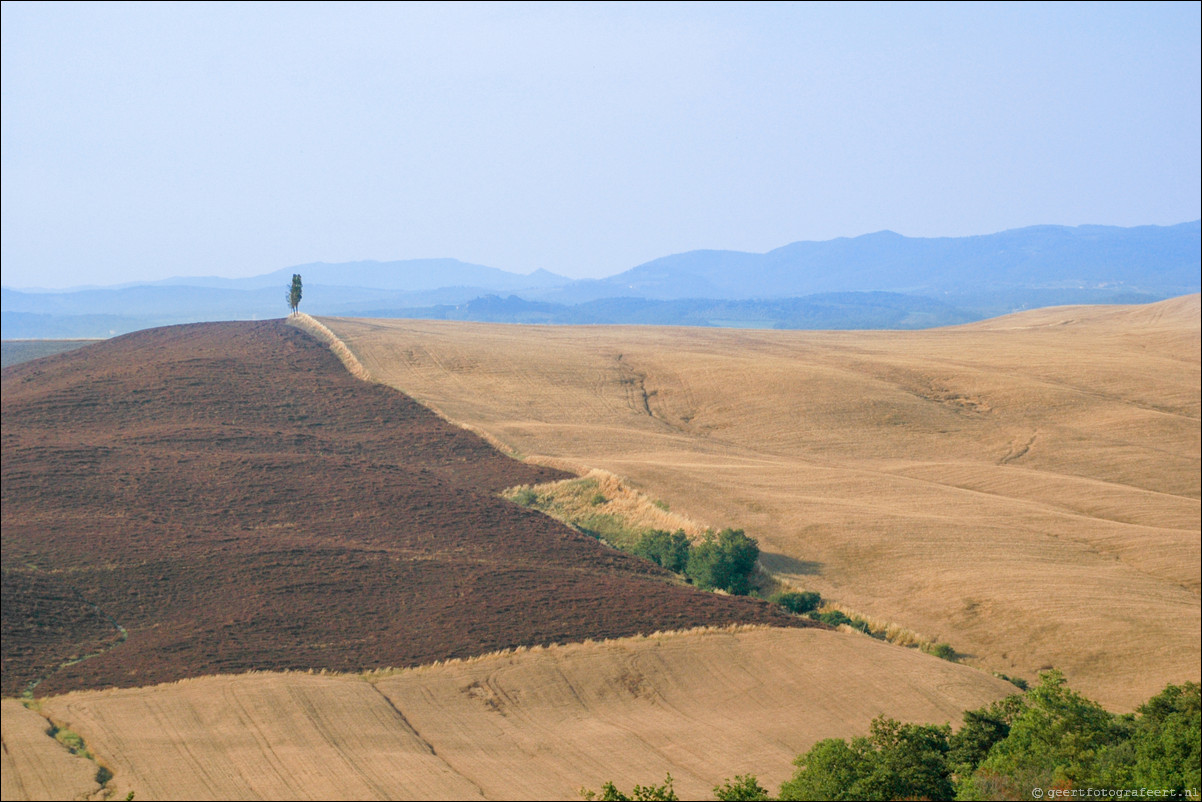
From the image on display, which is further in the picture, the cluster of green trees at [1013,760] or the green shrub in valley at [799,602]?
the green shrub in valley at [799,602]

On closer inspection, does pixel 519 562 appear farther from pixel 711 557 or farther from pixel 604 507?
pixel 604 507

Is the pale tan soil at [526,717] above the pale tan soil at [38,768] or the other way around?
the other way around

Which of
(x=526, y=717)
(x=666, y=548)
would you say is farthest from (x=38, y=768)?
(x=666, y=548)

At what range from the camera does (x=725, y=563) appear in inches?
1205

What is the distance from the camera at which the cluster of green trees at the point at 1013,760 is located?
12.1 meters

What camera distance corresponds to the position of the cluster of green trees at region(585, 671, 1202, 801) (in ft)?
39.8

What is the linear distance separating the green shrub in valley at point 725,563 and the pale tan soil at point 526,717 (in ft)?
17.8

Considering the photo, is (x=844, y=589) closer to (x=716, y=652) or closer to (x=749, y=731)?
(x=716, y=652)

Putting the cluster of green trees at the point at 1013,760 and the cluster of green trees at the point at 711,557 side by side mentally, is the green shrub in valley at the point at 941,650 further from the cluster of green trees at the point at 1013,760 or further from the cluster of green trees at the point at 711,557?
the cluster of green trees at the point at 1013,760

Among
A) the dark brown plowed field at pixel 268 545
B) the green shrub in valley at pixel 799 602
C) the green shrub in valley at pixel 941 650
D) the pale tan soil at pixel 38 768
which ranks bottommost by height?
the green shrub in valley at pixel 941 650

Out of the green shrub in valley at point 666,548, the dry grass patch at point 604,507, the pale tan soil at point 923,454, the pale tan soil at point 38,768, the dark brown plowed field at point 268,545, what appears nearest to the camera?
the pale tan soil at point 38,768

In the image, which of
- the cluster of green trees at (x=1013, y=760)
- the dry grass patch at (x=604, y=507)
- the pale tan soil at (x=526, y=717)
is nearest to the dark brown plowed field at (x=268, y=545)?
the pale tan soil at (x=526, y=717)

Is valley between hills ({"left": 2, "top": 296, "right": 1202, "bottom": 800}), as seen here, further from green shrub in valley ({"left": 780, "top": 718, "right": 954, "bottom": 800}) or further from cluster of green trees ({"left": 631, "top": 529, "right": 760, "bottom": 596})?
green shrub in valley ({"left": 780, "top": 718, "right": 954, "bottom": 800})

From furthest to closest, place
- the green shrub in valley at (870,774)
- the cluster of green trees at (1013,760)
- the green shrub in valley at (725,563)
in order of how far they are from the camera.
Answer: the green shrub in valley at (725,563)
the green shrub in valley at (870,774)
the cluster of green trees at (1013,760)
